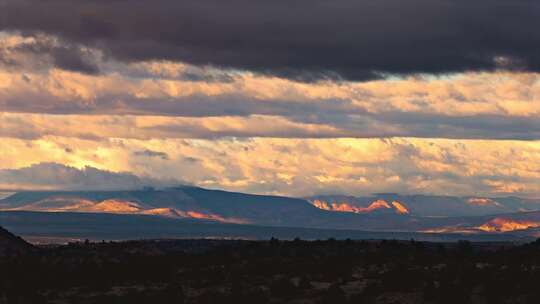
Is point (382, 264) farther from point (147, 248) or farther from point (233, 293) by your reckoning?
point (147, 248)

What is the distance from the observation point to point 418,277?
86.7m

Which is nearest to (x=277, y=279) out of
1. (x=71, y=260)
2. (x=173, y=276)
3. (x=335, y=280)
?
(x=335, y=280)

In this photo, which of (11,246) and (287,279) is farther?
(11,246)

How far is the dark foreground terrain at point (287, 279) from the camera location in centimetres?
8281

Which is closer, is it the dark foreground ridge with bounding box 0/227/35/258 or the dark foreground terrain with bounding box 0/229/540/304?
the dark foreground terrain with bounding box 0/229/540/304

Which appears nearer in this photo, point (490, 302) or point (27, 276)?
point (490, 302)

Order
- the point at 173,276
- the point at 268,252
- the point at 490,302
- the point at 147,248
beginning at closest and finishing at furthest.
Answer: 1. the point at 490,302
2. the point at 173,276
3. the point at 268,252
4. the point at 147,248

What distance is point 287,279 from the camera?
9200 centimetres

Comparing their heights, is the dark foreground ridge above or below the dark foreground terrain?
above

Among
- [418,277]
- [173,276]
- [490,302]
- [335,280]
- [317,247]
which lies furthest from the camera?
[317,247]

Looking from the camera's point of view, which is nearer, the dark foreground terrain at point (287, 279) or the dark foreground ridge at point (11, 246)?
the dark foreground terrain at point (287, 279)

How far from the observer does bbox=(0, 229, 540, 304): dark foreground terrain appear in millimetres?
82812

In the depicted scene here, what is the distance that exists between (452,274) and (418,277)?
258 cm

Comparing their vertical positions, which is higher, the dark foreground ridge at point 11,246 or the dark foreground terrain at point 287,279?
the dark foreground ridge at point 11,246
